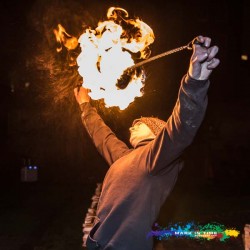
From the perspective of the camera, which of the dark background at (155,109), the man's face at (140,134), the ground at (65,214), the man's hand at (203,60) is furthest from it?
the dark background at (155,109)

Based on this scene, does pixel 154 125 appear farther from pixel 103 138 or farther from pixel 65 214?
pixel 65 214

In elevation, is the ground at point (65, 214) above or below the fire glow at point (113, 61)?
below

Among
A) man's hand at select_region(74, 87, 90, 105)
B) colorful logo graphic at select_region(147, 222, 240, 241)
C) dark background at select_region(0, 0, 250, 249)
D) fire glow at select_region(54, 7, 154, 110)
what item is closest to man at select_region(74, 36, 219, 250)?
fire glow at select_region(54, 7, 154, 110)

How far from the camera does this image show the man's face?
9.73 feet

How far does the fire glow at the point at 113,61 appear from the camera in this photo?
3527 millimetres

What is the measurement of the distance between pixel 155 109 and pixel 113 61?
844 centimetres

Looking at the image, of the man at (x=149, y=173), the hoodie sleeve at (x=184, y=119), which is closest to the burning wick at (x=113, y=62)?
the man at (x=149, y=173)

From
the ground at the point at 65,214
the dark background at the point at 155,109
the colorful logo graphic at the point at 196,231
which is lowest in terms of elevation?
the ground at the point at 65,214

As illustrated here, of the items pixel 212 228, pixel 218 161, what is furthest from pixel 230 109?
pixel 212 228

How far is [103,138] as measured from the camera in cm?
334

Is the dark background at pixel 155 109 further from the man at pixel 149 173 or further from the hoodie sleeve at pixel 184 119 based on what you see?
the hoodie sleeve at pixel 184 119

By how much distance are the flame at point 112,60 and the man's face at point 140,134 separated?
439 mm

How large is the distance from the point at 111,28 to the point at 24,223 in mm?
4931

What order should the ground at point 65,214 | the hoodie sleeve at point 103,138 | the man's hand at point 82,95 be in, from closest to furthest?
the hoodie sleeve at point 103,138
the man's hand at point 82,95
the ground at point 65,214
